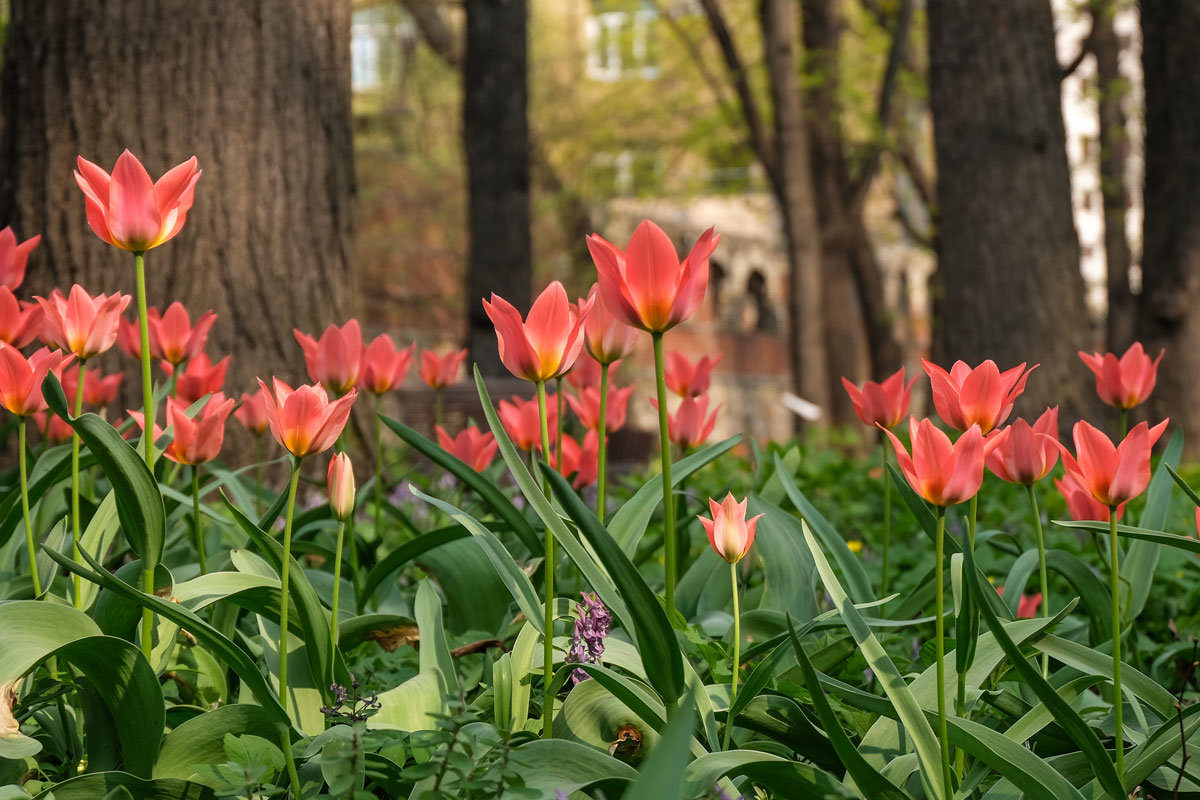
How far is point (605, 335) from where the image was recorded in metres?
1.35

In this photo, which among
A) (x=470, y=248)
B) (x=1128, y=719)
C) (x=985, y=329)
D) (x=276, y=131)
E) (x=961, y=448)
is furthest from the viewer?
(x=470, y=248)

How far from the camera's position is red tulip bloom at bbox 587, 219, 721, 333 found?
1128 millimetres

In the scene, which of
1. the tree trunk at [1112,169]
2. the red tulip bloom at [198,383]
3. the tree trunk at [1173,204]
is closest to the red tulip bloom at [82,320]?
the red tulip bloom at [198,383]

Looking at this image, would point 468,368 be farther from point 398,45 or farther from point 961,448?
point 398,45

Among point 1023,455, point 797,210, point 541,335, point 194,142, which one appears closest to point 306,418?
point 541,335

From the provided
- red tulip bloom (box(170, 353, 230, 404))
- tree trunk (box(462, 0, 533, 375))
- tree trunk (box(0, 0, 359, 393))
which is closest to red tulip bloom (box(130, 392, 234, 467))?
red tulip bloom (box(170, 353, 230, 404))

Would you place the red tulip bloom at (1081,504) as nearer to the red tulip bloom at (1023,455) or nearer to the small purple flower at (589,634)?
the red tulip bloom at (1023,455)

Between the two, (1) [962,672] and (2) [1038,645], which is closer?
(1) [962,672]

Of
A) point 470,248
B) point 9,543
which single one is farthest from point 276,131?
point 470,248

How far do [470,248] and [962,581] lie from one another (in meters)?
8.24

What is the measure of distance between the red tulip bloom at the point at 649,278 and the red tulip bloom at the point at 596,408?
74cm

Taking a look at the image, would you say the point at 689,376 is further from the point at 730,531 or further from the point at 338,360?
the point at 730,531

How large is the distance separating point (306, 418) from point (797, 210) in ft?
34.2

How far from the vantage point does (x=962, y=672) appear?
1.20 metres
